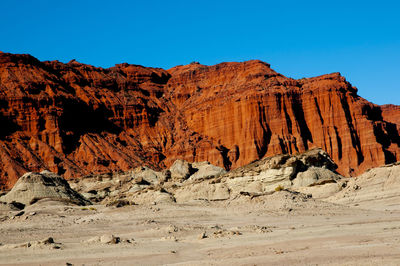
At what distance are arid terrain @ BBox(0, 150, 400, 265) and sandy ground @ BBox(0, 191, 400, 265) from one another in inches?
1.6

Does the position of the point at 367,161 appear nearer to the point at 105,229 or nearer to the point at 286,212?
the point at 286,212

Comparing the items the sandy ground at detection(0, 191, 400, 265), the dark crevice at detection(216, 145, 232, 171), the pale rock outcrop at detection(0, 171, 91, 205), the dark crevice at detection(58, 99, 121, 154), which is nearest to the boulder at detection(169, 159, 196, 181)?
the dark crevice at detection(216, 145, 232, 171)

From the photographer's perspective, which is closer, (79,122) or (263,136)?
(263,136)

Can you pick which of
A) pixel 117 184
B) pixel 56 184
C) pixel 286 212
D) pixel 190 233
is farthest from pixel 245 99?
pixel 190 233

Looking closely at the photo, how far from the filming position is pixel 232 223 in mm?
28938

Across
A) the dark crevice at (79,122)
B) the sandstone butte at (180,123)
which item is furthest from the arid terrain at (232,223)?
the dark crevice at (79,122)

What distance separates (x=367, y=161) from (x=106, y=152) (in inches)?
2250

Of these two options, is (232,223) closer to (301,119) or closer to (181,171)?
(181,171)

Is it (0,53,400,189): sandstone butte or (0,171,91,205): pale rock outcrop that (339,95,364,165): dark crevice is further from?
(0,171,91,205): pale rock outcrop

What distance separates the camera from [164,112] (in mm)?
136625

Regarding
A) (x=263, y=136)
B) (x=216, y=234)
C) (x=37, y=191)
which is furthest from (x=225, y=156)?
(x=216, y=234)

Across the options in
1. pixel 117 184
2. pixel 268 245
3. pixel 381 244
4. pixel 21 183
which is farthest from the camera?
pixel 117 184

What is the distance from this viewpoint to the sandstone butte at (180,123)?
105 metres

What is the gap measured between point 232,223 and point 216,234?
680 centimetres
